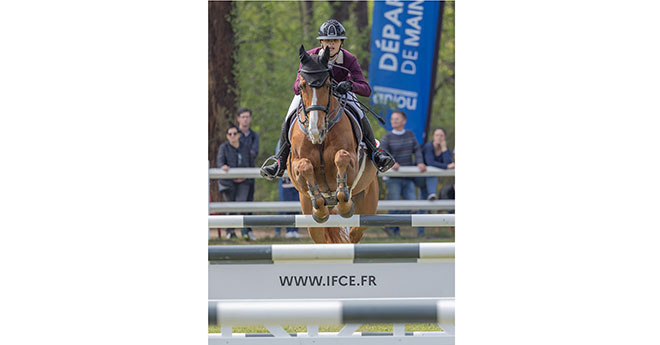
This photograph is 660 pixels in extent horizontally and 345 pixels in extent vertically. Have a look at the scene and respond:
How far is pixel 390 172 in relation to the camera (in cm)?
1095

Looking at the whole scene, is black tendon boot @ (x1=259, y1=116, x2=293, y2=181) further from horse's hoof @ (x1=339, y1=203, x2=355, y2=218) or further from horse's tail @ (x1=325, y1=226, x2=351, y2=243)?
→ horse's tail @ (x1=325, y1=226, x2=351, y2=243)

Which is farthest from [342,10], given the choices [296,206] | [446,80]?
[296,206]

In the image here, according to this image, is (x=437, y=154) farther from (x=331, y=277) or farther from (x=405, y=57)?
(x=331, y=277)

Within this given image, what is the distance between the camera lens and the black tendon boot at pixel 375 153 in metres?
6.25

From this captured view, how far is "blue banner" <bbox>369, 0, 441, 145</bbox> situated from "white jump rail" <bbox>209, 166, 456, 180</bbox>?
6.19 ft

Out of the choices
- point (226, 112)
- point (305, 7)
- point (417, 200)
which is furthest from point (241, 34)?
point (305, 7)

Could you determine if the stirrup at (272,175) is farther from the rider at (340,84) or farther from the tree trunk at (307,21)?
the tree trunk at (307,21)

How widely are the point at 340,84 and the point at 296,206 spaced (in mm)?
5859

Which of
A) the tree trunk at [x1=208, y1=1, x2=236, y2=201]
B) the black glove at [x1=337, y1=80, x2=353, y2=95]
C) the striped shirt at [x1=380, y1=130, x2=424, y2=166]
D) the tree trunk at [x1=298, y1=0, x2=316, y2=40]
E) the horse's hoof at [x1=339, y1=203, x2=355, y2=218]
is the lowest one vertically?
the horse's hoof at [x1=339, y1=203, x2=355, y2=218]

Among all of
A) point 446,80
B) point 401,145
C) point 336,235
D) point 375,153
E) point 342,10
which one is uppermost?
point 342,10

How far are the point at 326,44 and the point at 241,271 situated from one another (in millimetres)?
1818

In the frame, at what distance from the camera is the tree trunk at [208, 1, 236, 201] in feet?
43.4

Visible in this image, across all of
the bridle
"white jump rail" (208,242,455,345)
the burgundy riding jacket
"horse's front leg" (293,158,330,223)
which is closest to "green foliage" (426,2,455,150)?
the burgundy riding jacket
